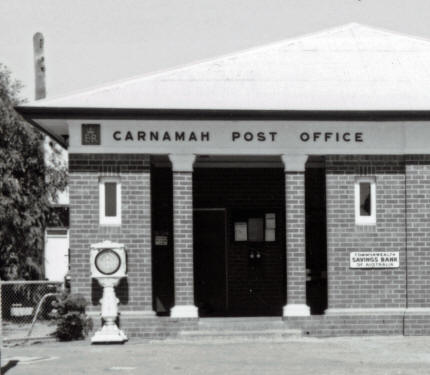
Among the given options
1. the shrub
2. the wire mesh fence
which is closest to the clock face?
the shrub

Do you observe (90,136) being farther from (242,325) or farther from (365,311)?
(365,311)

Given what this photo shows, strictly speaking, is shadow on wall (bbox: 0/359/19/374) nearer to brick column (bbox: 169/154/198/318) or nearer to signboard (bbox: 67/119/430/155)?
brick column (bbox: 169/154/198/318)

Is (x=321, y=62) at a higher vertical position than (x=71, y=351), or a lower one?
higher

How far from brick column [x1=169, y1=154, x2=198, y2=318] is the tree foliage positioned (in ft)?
22.6

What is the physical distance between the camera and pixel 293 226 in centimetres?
1808

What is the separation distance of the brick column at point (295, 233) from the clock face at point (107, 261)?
119 inches

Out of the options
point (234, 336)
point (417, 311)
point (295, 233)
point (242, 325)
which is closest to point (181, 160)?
point (295, 233)

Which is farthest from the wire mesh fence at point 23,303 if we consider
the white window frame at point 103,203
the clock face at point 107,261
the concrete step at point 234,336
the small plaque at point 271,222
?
the concrete step at point 234,336

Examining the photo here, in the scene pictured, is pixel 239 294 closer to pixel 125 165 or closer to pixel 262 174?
pixel 262 174

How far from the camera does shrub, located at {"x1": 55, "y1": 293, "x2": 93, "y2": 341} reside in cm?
1734

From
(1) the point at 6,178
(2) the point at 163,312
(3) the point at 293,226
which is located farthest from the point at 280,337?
(1) the point at 6,178

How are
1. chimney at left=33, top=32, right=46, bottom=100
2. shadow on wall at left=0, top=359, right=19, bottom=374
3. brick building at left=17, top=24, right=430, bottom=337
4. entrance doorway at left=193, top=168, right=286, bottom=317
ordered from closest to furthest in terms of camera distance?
shadow on wall at left=0, top=359, right=19, bottom=374 < brick building at left=17, top=24, right=430, bottom=337 < entrance doorway at left=193, top=168, right=286, bottom=317 < chimney at left=33, top=32, right=46, bottom=100

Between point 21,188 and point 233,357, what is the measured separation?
443 inches

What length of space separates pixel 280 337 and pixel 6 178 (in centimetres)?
927
